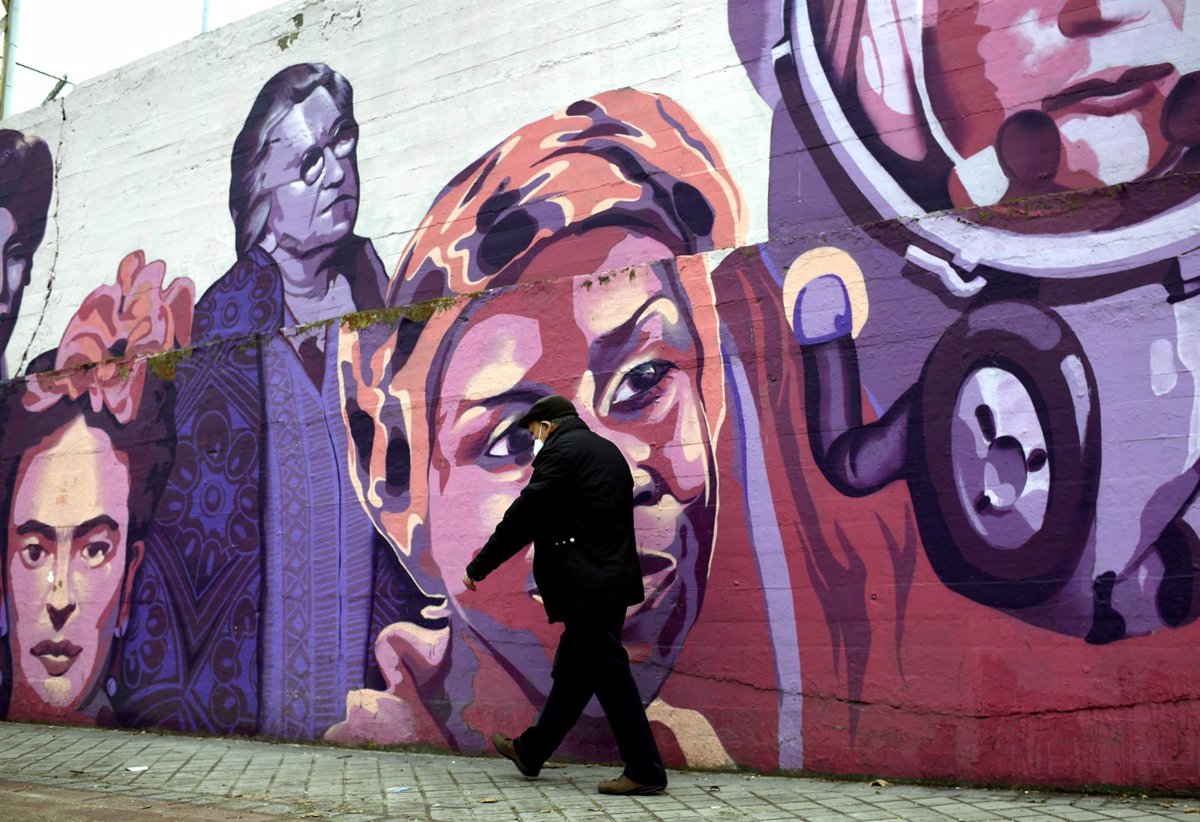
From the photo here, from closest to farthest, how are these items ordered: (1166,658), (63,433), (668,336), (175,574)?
1. (1166,658)
2. (668,336)
3. (175,574)
4. (63,433)

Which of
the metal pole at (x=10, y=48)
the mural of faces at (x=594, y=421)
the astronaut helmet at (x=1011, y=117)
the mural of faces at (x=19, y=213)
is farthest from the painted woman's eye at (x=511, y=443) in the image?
the metal pole at (x=10, y=48)

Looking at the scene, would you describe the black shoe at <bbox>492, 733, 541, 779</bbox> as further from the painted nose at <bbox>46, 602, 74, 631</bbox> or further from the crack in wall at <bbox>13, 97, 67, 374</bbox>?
the crack in wall at <bbox>13, 97, 67, 374</bbox>

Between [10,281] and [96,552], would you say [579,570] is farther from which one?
[10,281]

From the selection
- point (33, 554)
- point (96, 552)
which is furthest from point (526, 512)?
point (33, 554)

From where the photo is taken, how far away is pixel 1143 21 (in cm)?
478

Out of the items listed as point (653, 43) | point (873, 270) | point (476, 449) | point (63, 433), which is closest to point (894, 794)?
point (873, 270)

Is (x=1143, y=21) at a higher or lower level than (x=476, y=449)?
higher

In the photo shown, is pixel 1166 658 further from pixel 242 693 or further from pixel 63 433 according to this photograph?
pixel 63 433

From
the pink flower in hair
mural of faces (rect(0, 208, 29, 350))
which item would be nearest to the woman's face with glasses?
the pink flower in hair

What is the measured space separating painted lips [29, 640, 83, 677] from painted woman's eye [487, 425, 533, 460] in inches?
134

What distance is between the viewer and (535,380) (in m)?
5.93

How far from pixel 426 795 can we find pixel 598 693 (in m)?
0.80

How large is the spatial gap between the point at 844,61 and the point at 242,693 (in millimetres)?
4696

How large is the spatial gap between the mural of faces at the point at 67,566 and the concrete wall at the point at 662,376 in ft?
0.10
